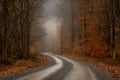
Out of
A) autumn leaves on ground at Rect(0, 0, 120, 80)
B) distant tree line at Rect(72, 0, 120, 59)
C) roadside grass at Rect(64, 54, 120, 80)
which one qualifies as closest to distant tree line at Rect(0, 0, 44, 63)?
autumn leaves on ground at Rect(0, 0, 120, 80)

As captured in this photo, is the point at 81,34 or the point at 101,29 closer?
the point at 101,29

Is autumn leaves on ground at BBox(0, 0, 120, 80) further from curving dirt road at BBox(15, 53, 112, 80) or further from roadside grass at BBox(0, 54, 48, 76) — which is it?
curving dirt road at BBox(15, 53, 112, 80)

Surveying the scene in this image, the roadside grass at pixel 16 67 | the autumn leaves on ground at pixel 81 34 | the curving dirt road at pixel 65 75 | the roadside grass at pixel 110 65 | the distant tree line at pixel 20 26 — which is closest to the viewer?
the curving dirt road at pixel 65 75

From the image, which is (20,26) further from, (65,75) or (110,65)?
(65,75)

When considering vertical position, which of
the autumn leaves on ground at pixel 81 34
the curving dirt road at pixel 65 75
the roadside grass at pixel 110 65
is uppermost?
the autumn leaves on ground at pixel 81 34

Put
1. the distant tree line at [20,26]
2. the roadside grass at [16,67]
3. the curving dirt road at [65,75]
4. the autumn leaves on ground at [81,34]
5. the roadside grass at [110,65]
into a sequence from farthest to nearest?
the distant tree line at [20,26]
the autumn leaves on ground at [81,34]
the roadside grass at [16,67]
the roadside grass at [110,65]
the curving dirt road at [65,75]

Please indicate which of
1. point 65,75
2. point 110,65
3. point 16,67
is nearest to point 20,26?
point 16,67

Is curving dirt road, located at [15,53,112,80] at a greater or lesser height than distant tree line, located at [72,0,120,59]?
lesser

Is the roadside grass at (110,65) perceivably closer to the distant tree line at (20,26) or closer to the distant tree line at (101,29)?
the distant tree line at (101,29)

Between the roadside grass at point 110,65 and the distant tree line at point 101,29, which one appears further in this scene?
the distant tree line at point 101,29

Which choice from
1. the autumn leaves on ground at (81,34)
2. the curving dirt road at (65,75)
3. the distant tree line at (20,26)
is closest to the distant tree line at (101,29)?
the autumn leaves on ground at (81,34)

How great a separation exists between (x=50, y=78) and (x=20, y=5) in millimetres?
18684

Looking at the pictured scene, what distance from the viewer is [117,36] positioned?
38906 millimetres

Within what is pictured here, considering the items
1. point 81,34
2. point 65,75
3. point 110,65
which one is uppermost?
point 81,34
